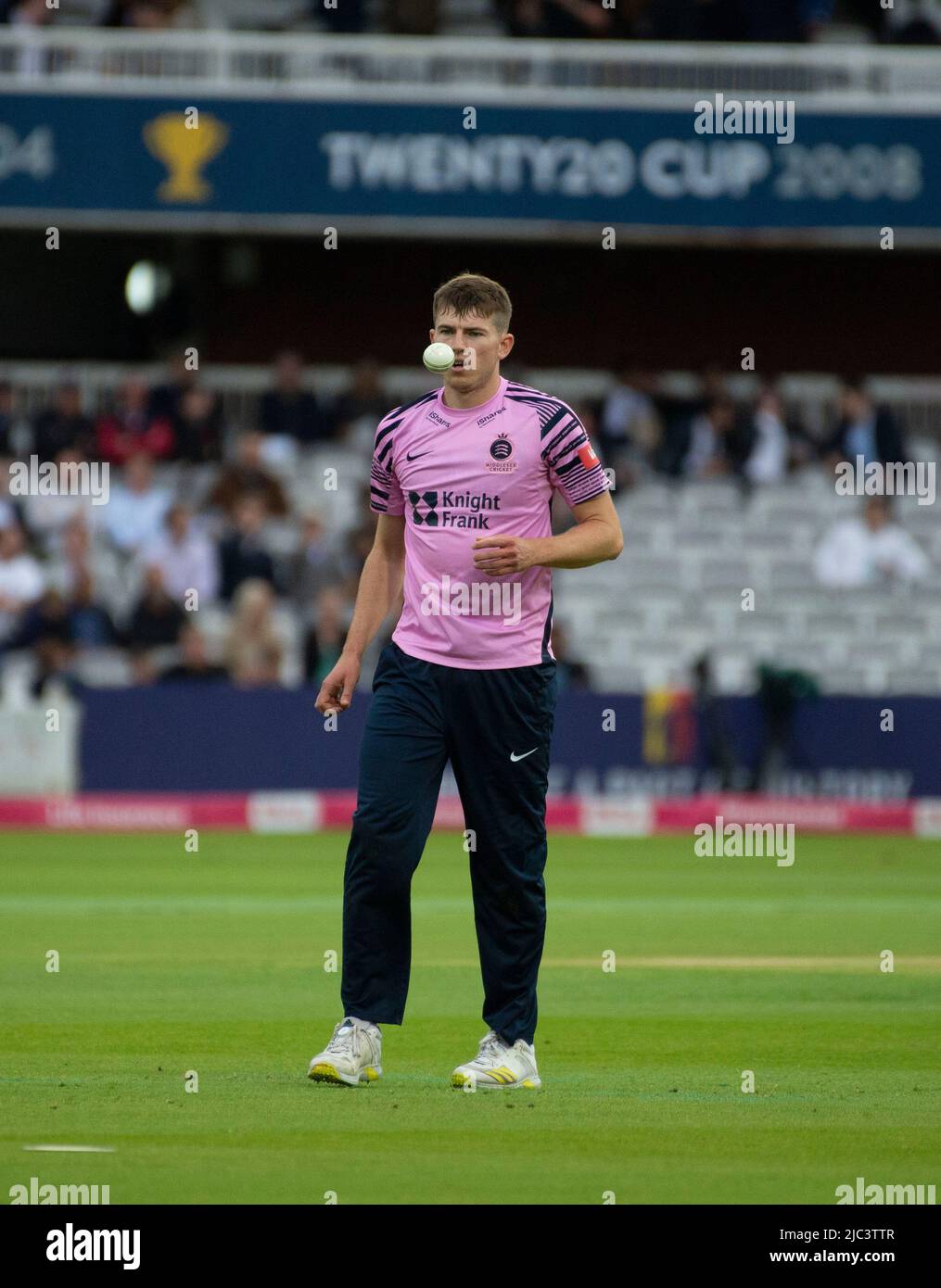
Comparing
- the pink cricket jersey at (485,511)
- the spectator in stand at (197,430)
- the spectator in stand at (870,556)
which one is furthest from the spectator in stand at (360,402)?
the pink cricket jersey at (485,511)

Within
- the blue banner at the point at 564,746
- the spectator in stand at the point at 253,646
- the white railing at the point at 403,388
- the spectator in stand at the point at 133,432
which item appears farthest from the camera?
the white railing at the point at 403,388

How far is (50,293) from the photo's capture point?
3025cm

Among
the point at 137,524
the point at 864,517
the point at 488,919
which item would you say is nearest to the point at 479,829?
the point at 488,919

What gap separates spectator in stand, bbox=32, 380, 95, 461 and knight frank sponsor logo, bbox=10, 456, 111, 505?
0.86 feet

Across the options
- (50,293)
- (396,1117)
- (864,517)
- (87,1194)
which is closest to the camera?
(87,1194)

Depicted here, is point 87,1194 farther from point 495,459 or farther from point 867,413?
point 867,413

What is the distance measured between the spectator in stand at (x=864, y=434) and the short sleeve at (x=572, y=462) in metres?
18.5

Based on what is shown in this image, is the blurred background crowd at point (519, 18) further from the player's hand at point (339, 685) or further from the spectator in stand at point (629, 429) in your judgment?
the player's hand at point (339, 685)

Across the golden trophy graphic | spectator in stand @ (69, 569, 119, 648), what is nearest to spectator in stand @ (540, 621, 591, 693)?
spectator in stand @ (69, 569, 119, 648)

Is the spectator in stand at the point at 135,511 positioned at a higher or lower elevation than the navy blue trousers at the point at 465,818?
higher

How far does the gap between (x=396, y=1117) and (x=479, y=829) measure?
1045 millimetres

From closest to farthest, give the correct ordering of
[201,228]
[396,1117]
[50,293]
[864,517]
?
1. [396,1117]
2. [864,517]
3. [201,228]
4. [50,293]

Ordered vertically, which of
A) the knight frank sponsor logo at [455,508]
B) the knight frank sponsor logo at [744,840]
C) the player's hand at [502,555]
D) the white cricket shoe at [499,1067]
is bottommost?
the white cricket shoe at [499,1067]

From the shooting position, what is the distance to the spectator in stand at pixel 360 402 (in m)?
26.4
